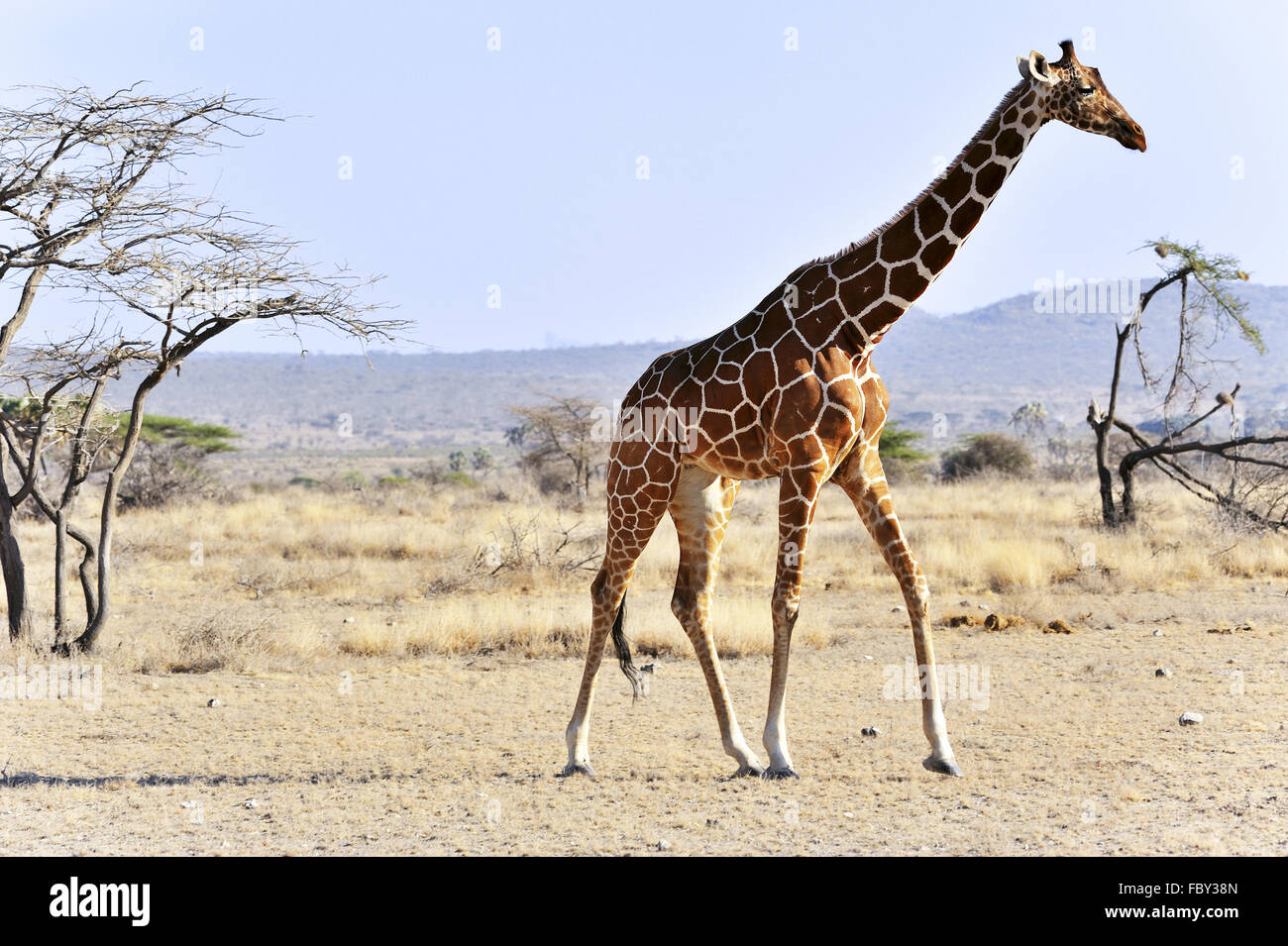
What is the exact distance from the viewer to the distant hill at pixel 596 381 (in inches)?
3514

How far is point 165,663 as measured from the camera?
1009 cm

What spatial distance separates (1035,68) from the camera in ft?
19.3

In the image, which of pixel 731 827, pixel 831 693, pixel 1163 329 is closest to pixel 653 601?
pixel 831 693

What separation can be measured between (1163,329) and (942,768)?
113825mm

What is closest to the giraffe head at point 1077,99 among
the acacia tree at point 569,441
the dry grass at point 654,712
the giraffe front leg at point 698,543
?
the giraffe front leg at point 698,543

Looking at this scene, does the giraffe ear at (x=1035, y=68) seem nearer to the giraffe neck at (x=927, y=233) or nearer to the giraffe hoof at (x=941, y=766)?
the giraffe neck at (x=927, y=233)

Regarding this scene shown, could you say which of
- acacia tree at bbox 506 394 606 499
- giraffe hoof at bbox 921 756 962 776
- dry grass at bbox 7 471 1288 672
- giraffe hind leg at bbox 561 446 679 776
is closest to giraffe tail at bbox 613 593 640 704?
giraffe hind leg at bbox 561 446 679 776

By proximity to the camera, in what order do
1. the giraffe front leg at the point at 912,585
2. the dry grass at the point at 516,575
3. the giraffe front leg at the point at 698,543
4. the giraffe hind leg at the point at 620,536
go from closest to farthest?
1. the giraffe front leg at the point at 912,585
2. the giraffe hind leg at the point at 620,536
3. the giraffe front leg at the point at 698,543
4. the dry grass at the point at 516,575

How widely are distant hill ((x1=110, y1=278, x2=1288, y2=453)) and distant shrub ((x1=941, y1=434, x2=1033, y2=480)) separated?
48.9m

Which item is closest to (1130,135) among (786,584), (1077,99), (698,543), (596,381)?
(1077,99)

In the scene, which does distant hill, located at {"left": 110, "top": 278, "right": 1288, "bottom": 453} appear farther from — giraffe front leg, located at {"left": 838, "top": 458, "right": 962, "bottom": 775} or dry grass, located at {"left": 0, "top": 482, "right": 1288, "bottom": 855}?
giraffe front leg, located at {"left": 838, "top": 458, "right": 962, "bottom": 775}

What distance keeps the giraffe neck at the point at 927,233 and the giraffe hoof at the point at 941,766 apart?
2403 mm

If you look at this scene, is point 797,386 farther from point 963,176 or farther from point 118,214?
point 118,214

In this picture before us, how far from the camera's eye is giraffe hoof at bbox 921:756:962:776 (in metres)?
6.39
